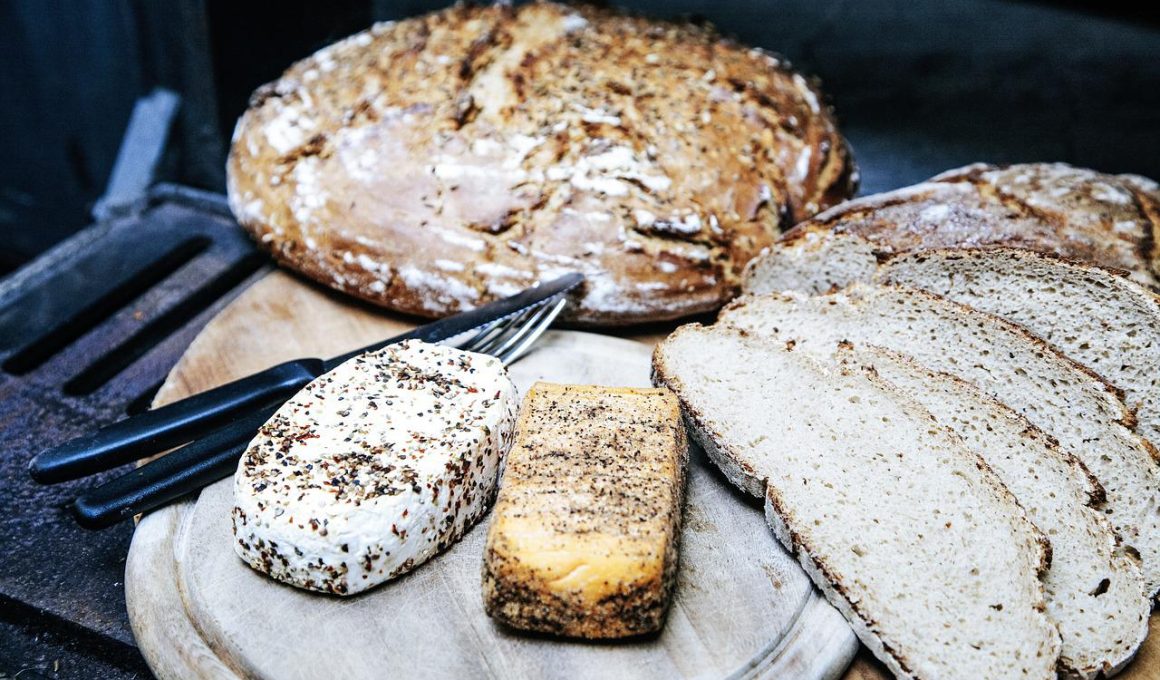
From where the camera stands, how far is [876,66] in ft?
14.9

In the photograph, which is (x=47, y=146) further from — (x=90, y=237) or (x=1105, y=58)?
(x=1105, y=58)

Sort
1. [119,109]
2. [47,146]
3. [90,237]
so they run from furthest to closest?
[47,146]
[119,109]
[90,237]

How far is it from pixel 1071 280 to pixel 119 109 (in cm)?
445

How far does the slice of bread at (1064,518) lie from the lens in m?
2.05

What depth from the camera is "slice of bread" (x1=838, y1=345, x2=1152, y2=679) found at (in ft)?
6.72

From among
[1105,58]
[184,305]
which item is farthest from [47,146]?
[1105,58]

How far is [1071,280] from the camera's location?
2.38 metres

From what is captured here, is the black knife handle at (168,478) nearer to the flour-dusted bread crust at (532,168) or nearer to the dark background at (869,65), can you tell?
the flour-dusted bread crust at (532,168)

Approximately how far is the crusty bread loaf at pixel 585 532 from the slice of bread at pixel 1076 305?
1042 mm

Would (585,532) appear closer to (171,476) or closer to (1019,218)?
(171,476)

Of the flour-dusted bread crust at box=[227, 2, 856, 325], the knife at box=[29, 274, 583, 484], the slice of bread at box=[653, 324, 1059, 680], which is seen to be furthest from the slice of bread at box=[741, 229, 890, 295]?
the knife at box=[29, 274, 583, 484]

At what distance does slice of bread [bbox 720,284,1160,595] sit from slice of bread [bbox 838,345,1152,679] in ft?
0.32

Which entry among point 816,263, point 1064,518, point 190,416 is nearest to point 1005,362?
point 1064,518

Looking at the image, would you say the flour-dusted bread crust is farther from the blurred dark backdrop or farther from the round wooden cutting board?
the round wooden cutting board
